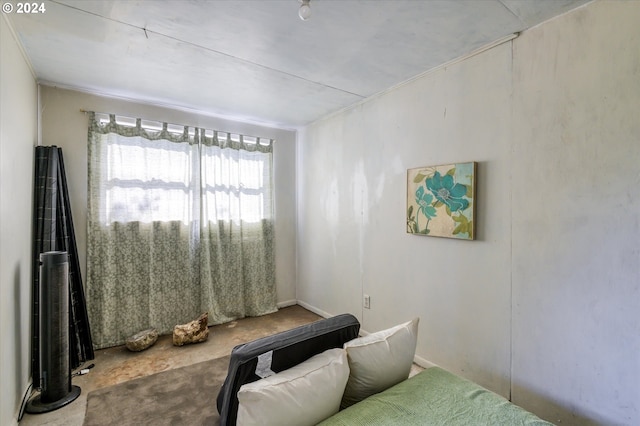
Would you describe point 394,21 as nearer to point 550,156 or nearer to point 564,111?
point 564,111

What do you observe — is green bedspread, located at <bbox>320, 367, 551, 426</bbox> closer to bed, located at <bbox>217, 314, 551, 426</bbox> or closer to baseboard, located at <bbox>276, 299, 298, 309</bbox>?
bed, located at <bbox>217, 314, 551, 426</bbox>

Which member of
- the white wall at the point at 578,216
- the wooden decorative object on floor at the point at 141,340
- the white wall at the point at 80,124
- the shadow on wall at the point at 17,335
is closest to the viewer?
the white wall at the point at 578,216

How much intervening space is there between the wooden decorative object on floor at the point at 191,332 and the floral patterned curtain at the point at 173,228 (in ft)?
1.04

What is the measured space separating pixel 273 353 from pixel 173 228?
247 centimetres

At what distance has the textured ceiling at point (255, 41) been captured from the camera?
170cm

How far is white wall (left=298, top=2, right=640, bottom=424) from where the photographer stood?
1545 mm

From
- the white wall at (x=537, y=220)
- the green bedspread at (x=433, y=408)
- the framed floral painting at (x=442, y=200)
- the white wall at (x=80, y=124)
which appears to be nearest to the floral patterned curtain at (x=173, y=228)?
the white wall at (x=80, y=124)

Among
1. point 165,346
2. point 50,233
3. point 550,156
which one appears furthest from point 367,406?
point 50,233

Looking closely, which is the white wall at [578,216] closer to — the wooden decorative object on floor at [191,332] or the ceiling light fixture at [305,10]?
the ceiling light fixture at [305,10]

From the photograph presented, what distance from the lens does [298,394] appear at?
1101 millimetres

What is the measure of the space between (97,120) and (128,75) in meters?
0.73

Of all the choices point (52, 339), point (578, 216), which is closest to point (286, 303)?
point (52, 339)

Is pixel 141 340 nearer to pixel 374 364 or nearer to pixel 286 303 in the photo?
pixel 286 303

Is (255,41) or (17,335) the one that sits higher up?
(255,41)
